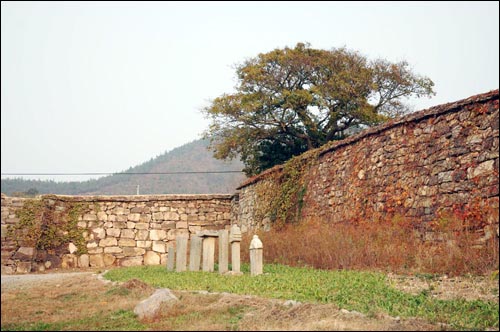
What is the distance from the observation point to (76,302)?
6.67 metres

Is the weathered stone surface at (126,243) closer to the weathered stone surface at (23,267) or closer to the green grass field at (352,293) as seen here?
the weathered stone surface at (23,267)

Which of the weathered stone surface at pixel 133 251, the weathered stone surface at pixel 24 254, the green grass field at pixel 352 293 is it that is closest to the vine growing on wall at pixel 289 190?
the weathered stone surface at pixel 133 251

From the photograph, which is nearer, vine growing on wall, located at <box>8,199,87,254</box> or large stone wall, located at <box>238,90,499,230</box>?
large stone wall, located at <box>238,90,499,230</box>

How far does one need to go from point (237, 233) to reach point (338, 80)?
1371 cm

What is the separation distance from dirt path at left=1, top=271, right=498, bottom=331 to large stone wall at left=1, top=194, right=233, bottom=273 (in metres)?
9.85

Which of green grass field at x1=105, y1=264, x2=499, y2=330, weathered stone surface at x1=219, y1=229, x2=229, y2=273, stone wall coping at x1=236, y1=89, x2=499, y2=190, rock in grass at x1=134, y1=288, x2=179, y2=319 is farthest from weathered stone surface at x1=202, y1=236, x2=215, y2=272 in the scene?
rock in grass at x1=134, y1=288, x2=179, y2=319

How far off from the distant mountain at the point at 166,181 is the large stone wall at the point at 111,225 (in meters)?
24.7

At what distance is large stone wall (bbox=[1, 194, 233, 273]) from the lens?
1644 cm

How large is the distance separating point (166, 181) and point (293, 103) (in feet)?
118

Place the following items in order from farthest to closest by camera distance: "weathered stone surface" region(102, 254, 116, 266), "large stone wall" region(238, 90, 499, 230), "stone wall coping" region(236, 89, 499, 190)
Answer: "weathered stone surface" region(102, 254, 116, 266) < "stone wall coping" region(236, 89, 499, 190) < "large stone wall" region(238, 90, 499, 230)

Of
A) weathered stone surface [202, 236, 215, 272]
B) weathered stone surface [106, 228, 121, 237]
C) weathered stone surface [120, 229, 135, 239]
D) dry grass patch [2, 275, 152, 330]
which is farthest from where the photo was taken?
weathered stone surface [120, 229, 135, 239]

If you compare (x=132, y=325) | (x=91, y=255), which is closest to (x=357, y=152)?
(x=132, y=325)

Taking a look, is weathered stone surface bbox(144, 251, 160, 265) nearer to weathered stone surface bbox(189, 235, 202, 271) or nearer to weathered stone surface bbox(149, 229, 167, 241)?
weathered stone surface bbox(149, 229, 167, 241)

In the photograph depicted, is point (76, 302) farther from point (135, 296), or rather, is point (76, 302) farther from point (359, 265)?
point (359, 265)
